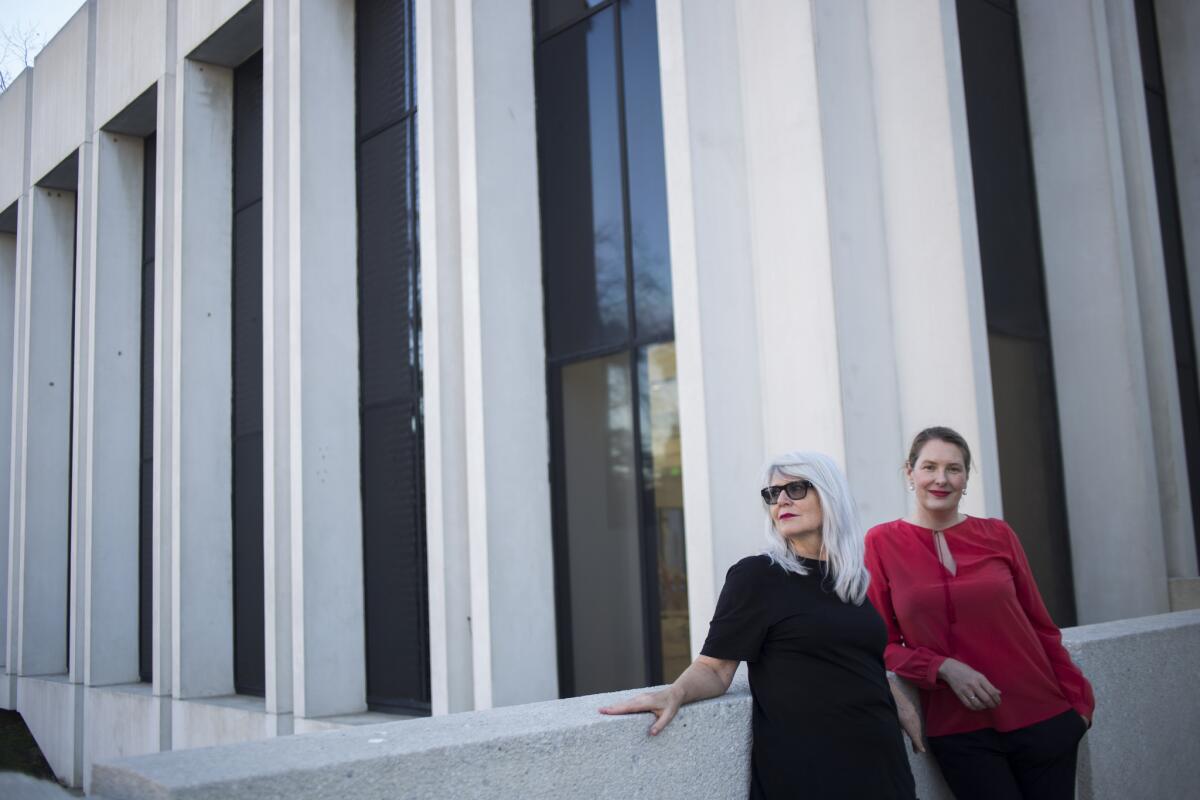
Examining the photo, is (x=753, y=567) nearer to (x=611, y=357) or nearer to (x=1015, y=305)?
(x=611, y=357)

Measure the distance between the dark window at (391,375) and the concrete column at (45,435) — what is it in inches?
379

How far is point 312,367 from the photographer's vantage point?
1110 cm

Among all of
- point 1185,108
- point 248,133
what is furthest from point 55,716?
point 1185,108

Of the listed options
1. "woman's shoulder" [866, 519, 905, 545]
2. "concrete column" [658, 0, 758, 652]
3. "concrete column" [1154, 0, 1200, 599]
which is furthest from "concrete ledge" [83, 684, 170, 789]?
"concrete column" [1154, 0, 1200, 599]

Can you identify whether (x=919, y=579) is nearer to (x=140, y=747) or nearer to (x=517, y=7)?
(x=517, y=7)

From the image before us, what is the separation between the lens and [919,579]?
3.93 meters

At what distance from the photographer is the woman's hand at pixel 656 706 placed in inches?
125

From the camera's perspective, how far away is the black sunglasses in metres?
3.32

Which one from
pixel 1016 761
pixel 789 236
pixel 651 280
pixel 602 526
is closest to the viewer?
pixel 1016 761

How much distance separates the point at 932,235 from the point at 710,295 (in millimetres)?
1440

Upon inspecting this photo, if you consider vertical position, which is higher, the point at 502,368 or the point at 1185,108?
the point at 1185,108

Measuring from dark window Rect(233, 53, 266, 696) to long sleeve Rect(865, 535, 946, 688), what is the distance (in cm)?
1037

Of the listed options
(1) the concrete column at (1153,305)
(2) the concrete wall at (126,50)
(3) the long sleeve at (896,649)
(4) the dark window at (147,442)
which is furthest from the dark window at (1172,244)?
(4) the dark window at (147,442)

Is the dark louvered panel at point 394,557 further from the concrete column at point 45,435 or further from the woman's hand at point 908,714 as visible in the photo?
the concrete column at point 45,435
